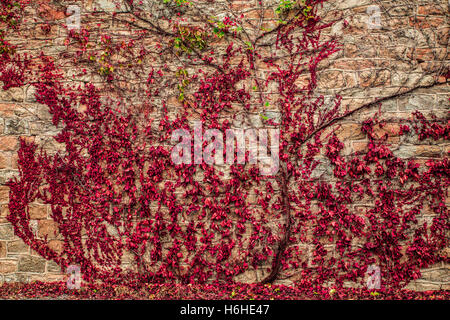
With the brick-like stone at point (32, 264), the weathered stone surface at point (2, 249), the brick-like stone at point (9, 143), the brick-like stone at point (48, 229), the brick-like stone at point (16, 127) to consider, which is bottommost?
the brick-like stone at point (32, 264)

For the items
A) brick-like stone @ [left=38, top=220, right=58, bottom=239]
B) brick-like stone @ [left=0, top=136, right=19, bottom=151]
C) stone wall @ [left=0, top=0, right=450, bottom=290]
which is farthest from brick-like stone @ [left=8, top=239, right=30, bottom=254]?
brick-like stone @ [left=0, top=136, right=19, bottom=151]

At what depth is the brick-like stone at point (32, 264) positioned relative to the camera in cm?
340

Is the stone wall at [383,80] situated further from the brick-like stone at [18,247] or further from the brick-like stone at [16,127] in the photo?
the brick-like stone at [16,127]

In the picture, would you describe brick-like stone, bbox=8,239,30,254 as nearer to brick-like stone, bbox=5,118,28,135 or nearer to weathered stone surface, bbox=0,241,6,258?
weathered stone surface, bbox=0,241,6,258

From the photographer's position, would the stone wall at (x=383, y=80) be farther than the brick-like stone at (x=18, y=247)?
No

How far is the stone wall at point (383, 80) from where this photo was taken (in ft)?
10.6

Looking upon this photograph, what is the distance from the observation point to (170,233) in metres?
3.37

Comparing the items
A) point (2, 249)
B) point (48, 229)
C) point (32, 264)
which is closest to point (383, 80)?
point (48, 229)

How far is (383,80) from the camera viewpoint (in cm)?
329

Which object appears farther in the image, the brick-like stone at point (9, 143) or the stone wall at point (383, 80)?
the brick-like stone at point (9, 143)

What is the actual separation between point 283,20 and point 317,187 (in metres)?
2.12

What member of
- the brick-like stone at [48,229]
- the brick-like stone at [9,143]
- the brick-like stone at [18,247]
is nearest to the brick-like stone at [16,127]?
the brick-like stone at [9,143]

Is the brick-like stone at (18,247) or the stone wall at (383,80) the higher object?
the stone wall at (383,80)

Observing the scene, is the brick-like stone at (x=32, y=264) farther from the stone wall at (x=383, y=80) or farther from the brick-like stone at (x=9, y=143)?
the brick-like stone at (x=9, y=143)
